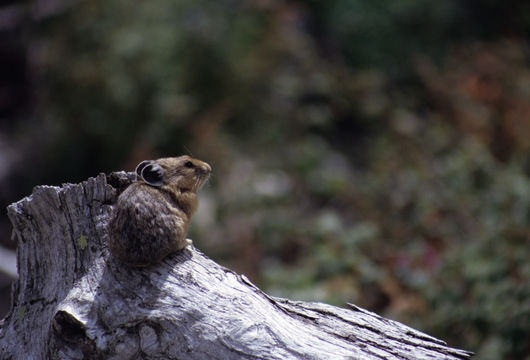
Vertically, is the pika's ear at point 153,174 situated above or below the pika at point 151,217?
above

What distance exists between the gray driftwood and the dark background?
74.4 inches

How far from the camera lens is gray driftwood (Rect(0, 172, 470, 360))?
2805 millimetres

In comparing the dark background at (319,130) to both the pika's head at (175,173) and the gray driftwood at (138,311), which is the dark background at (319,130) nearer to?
the gray driftwood at (138,311)

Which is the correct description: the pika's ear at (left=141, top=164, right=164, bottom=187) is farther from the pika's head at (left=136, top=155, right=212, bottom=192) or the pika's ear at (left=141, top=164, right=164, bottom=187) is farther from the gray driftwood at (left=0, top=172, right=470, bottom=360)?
the gray driftwood at (left=0, top=172, right=470, bottom=360)

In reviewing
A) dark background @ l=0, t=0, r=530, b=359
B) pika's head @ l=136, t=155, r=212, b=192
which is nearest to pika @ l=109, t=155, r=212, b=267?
pika's head @ l=136, t=155, r=212, b=192

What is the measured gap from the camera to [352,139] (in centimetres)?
983

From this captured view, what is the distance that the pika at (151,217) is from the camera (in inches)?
114

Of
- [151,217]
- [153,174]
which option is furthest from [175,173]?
[151,217]

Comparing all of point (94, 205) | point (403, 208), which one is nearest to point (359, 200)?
point (403, 208)

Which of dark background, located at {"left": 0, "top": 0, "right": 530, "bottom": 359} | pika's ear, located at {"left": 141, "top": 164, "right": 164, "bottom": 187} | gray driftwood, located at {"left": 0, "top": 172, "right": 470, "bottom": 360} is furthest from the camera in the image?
dark background, located at {"left": 0, "top": 0, "right": 530, "bottom": 359}

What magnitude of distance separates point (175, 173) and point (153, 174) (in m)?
0.18

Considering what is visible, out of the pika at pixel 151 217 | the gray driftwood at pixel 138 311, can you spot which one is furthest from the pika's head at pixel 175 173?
the gray driftwood at pixel 138 311

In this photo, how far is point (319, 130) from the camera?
9266 mm

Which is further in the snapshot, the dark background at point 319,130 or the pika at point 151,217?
the dark background at point 319,130
